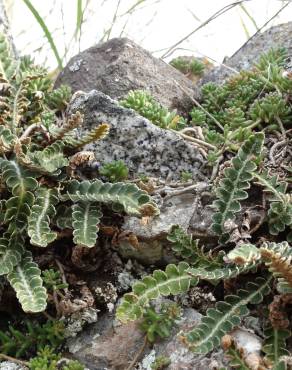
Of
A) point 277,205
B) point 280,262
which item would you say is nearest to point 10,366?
point 280,262

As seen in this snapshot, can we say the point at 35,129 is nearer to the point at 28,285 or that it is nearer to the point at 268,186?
the point at 28,285

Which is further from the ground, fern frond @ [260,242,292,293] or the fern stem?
the fern stem

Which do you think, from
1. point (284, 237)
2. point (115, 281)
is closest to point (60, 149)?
point (115, 281)

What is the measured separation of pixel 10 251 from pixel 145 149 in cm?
93

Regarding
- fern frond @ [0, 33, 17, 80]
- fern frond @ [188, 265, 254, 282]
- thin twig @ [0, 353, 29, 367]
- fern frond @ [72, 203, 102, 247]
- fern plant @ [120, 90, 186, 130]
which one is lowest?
thin twig @ [0, 353, 29, 367]

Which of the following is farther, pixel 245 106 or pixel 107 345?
pixel 245 106

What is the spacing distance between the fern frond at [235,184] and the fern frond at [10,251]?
91 centimetres

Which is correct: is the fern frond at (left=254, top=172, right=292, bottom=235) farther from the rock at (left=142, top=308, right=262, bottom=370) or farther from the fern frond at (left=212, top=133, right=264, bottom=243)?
the rock at (left=142, top=308, right=262, bottom=370)

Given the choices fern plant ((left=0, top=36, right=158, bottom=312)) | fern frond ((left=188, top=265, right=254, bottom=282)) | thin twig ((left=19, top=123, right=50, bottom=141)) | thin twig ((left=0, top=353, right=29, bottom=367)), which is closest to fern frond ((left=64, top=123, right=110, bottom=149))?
fern plant ((left=0, top=36, right=158, bottom=312))

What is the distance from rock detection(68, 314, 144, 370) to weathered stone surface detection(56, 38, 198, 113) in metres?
1.67

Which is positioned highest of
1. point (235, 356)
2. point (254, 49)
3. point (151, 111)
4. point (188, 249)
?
point (254, 49)

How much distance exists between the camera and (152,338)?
2.55 m

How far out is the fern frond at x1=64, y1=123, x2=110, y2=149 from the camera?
2.93 meters

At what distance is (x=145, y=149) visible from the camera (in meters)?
3.22
